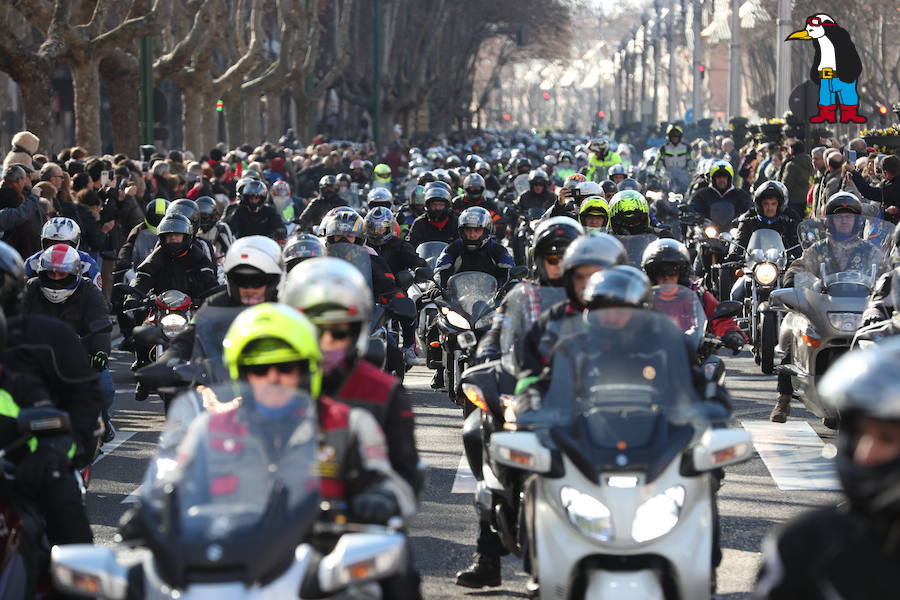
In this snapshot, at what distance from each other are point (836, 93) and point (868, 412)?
2415 cm

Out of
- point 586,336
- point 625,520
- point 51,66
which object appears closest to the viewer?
point 625,520

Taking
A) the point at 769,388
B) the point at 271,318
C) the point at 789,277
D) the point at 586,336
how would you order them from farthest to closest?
1. the point at 769,388
2. the point at 789,277
3. the point at 586,336
4. the point at 271,318

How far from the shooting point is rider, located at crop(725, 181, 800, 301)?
56.7 feet

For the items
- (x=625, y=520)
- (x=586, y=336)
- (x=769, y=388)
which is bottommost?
(x=769, y=388)

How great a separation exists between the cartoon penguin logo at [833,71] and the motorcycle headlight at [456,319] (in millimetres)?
13826

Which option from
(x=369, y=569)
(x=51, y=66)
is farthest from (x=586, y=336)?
(x=51, y=66)

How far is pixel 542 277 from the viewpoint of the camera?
9.27 meters

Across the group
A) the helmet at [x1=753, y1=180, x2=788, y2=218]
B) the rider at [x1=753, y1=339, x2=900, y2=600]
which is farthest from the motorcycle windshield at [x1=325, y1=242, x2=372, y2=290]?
the rider at [x1=753, y1=339, x2=900, y2=600]

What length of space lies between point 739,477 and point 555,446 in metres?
5.12

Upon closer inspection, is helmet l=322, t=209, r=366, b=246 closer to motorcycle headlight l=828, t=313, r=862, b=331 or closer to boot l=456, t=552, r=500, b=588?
motorcycle headlight l=828, t=313, r=862, b=331

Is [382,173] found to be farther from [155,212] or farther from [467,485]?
[467,485]

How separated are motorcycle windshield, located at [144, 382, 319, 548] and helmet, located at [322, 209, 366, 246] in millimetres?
8287

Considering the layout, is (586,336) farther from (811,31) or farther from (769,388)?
(811,31)

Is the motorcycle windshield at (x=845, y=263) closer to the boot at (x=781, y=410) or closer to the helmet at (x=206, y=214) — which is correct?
the boot at (x=781, y=410)
